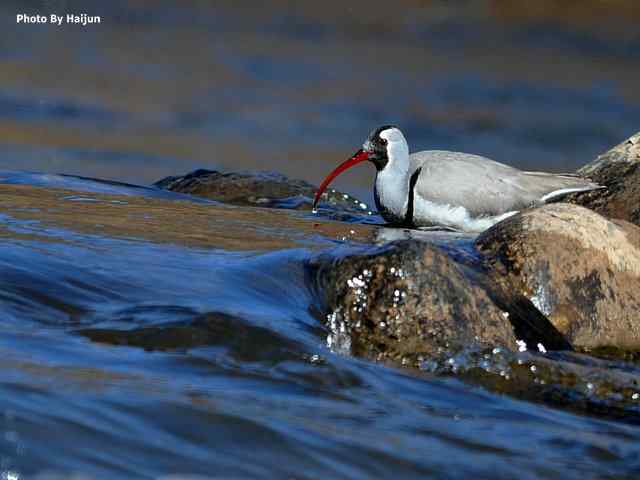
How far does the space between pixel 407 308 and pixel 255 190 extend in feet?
19.0

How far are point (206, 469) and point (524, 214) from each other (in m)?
3.55

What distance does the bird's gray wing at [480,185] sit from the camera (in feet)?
A: 32.8

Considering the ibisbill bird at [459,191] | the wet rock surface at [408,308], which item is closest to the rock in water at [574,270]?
the wet rock surface at [408,308]

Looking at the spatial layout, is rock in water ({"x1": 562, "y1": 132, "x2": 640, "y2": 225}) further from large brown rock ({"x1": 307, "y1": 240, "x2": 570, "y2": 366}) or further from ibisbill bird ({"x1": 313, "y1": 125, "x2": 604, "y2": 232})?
large brown rock ({"x1": 307, "y1": 240, "x2": 570, "y2": 366})

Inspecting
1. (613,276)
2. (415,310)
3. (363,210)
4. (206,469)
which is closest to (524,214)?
(613,276)

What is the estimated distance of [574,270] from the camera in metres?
6.86

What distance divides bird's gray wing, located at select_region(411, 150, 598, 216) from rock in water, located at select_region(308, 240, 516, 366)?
12.3 feet

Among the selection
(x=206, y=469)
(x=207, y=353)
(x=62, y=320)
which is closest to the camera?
(x=206, y=469)

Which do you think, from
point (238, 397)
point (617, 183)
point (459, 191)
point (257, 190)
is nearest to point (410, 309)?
point (238, 397)

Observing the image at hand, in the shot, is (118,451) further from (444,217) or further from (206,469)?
(444,217)

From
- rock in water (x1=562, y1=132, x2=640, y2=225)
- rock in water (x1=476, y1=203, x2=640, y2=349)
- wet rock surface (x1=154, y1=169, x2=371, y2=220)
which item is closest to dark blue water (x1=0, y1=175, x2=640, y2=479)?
rock in water (x1=476, y1=203, x2=640, y2=349)

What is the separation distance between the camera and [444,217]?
1000 centimetres

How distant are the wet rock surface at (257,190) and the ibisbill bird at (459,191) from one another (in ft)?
3.32

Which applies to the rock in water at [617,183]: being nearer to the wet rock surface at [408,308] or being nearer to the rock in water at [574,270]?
the rock in water at [574,270]
